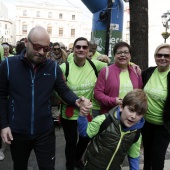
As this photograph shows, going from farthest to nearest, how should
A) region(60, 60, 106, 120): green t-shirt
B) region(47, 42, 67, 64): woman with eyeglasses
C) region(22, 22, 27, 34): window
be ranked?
1. region(22, 22, 27, 34): window
2. region(47, 42, 67, 64): woman with eyeglasses
3. region(60, 60, 106, 120): green t-shirt

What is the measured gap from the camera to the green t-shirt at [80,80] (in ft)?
9.41

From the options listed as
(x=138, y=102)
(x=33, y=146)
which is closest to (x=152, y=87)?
(x=138, y=102)

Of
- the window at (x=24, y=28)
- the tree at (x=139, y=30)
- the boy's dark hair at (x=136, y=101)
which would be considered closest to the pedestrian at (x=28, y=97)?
the boy's dark hair at (x=136, y=101)

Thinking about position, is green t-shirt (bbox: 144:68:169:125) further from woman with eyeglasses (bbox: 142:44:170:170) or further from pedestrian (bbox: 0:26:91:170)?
pedestrian (bbox: 0:26:91:170)

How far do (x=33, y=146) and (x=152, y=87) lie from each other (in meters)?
1.50

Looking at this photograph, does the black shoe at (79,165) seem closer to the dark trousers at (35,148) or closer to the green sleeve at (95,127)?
the dark trousers at (35,148)

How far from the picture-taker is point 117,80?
277cm

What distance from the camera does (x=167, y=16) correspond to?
13492mm

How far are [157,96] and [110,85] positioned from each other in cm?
56

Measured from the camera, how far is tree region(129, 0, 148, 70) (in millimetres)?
4184

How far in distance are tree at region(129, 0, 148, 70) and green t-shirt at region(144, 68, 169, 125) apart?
1.60m

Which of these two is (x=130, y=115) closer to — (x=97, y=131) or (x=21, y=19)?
(x=97, y=131)

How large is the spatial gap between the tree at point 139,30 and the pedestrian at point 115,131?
227cm

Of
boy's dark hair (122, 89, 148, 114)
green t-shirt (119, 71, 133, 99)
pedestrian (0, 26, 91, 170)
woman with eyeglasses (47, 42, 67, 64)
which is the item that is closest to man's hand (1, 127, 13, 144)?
pedestrian (0, 26, 91, 170)
